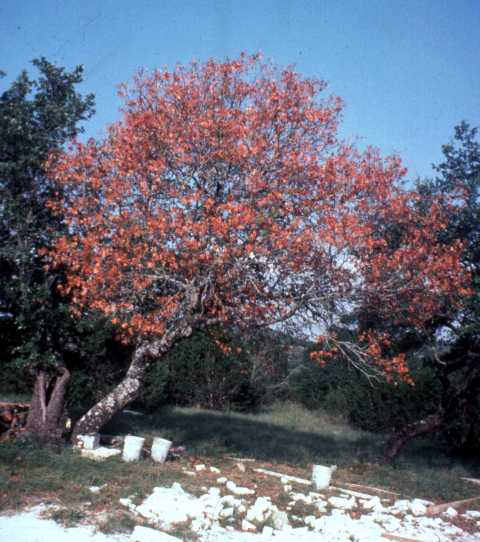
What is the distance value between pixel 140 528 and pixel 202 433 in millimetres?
9699

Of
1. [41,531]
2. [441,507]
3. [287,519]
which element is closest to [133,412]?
[441,507]

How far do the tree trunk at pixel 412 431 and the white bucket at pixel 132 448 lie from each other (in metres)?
6.39

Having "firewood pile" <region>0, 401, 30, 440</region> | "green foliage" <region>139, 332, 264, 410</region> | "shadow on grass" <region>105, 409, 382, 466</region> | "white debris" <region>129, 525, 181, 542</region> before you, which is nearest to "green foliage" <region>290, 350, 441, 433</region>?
"shadow on grass" <region>105, 409, 382, 466</region>

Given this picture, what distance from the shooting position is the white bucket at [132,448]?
9.28 m

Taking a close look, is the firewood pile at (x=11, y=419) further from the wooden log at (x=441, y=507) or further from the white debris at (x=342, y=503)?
the wooden log at (x=441, y=507)

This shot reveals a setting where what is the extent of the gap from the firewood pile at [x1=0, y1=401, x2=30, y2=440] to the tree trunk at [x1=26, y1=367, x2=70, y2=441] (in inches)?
18.2

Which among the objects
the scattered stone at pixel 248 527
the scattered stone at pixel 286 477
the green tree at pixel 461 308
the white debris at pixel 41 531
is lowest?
the white debris at pixel 41 531

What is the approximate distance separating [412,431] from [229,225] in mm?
7509

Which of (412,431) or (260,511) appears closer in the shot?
(260,511)

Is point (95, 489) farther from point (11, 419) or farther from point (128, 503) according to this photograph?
point (11, 419)

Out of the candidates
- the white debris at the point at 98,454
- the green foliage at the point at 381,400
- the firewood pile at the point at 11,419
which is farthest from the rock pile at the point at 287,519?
the green foliage at the point at 381,400

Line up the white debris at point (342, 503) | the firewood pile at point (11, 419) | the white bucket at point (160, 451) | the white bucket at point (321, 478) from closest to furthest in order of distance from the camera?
the white debris at point (342, 503)
the white bucket at point (321, 478)
the white bucket at point (160, 451)
the firewood pile at point (11, 419)

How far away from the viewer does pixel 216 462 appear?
10.5 metres

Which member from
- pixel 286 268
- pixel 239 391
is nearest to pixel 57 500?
pixel 286 268
